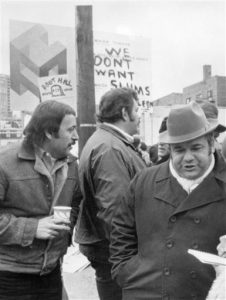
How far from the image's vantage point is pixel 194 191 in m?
2.23

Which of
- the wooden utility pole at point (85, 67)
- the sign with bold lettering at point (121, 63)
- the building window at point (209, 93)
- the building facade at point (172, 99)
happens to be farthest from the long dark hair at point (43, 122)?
the building facade at point (172, 99)

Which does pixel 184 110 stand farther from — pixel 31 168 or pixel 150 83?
pixel 150 83

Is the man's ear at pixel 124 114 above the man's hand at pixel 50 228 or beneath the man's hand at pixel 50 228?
above

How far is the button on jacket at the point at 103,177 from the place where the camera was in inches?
125

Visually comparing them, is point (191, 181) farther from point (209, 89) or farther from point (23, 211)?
point (209, 89)

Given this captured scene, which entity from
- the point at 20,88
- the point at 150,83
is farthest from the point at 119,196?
the point at 20,88

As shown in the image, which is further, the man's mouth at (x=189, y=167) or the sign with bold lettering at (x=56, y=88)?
the sign with bold lettering at (x=56, y=88)

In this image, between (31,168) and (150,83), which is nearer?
(31,168)

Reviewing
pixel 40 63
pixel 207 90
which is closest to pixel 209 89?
pixel 207 90

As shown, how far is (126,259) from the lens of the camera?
7.95 ft

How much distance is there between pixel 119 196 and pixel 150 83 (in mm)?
3703

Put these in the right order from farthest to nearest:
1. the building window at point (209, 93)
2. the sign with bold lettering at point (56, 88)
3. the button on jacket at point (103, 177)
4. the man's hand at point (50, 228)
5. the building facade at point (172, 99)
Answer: the building facade at point (172, 99) < the building window at point (209, 93) < the sign with bold lettering at point (56, 88) < the button on jacket at point (103, 177) < the man's hand at point (50, 228)

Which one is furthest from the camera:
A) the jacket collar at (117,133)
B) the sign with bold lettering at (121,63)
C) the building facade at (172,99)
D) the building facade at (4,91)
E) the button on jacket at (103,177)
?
the building facade at (172,99)

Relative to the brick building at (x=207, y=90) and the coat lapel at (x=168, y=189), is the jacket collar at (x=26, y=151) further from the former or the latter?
the brick building at (x=207, y=90)
